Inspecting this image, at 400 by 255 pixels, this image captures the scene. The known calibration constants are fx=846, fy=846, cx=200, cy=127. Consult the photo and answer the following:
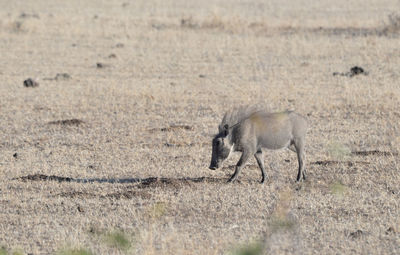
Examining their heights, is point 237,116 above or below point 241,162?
above

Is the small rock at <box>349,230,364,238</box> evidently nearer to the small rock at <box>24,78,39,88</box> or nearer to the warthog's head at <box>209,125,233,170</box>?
the warthog's head at <box>209,125,233,170</box>

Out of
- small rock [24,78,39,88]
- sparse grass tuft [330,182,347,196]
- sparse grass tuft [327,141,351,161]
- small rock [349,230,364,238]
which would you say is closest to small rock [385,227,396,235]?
small rock [349,230,364,238]

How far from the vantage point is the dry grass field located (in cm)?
680

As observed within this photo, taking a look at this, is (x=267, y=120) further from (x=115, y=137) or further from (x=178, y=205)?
(x=115, y=137)

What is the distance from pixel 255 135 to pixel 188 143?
8.63 feet

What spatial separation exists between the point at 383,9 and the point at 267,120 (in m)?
Result: 29.9

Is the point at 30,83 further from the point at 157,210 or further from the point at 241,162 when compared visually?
the point at 157,210

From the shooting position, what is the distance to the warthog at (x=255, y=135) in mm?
8594

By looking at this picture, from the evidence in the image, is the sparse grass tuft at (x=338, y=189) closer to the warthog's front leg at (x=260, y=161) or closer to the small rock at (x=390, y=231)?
the warthog's front leg at (x=260, y=161)

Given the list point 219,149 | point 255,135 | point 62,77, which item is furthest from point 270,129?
point 62,77

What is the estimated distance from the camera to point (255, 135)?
28.7ft

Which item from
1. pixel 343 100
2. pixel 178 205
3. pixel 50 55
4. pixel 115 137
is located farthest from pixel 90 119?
pixel 50 55

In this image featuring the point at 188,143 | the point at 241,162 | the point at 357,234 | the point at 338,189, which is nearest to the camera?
the point at 357,234

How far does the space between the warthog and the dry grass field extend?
31cm
